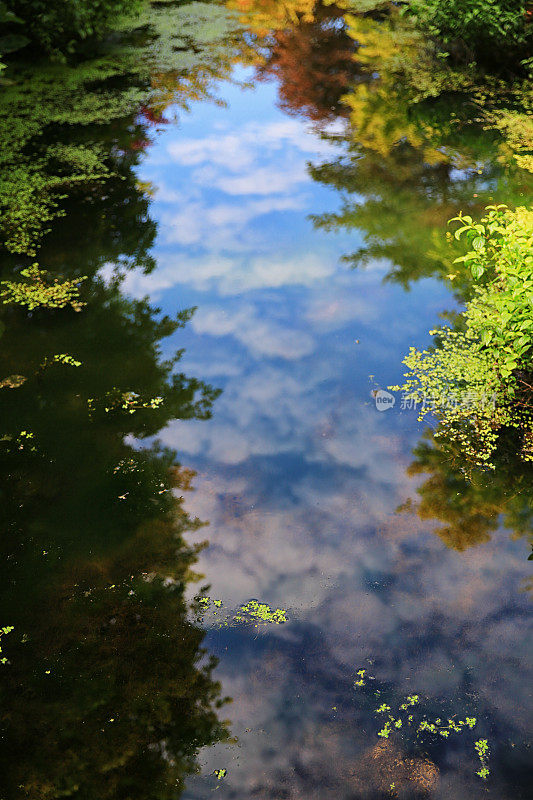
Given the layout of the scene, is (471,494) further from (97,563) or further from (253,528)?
(97,563)

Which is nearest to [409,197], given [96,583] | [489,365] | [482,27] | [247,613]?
[489,365]

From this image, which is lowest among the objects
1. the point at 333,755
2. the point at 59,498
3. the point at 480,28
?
the point at 333,755

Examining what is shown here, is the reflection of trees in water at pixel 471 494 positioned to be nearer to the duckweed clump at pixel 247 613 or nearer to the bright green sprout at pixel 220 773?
the duckweed clump at pixel 247 613

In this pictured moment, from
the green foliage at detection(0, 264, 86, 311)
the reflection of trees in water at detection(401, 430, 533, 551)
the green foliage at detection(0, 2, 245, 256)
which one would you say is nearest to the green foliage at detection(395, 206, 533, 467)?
the reflection of trees in water at detection(401, 430, 533, 551)

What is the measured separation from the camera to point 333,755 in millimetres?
2123

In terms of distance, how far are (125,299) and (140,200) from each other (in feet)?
4.28

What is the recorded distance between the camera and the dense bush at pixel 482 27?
19.0ft

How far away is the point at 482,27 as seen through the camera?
6074mm

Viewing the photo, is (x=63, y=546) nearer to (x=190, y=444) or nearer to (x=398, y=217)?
(x=190, y=444)

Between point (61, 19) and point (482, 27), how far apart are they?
13.1 ft

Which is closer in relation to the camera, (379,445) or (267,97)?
(379,445)

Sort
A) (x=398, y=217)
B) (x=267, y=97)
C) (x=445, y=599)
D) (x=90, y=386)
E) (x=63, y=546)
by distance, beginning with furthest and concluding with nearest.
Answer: (x=267, y=97)
(x=398, y=217)
(x=90, y=386)
(x=63, y=546)
(x=445, y=599)

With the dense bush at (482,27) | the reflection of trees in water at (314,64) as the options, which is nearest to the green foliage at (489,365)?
the dense bush at (482,27)

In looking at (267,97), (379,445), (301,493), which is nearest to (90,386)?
(301,493)
